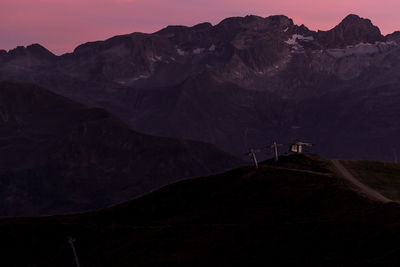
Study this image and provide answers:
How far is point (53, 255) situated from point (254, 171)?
57.4m

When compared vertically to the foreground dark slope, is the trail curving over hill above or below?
above

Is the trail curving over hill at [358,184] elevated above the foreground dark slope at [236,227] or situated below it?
above

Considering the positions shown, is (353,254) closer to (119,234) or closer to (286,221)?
(286,221)

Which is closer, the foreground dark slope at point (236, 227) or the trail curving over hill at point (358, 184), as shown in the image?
the foreground dark slope at point (236, 227)

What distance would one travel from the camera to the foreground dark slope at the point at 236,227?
87.4m

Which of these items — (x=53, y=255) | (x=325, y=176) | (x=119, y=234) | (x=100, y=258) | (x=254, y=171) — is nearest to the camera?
(x=100, y=258)

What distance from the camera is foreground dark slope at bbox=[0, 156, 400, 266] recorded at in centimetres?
8744

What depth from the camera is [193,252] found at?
99438mm

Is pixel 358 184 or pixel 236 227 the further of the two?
pixel 358 184

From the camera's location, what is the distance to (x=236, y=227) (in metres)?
113

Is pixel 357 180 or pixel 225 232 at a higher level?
pixel 357 180

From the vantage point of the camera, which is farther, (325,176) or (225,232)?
(325,176)

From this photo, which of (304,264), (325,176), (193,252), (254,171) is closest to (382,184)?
(325,176)

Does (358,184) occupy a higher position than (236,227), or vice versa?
(358,184)
